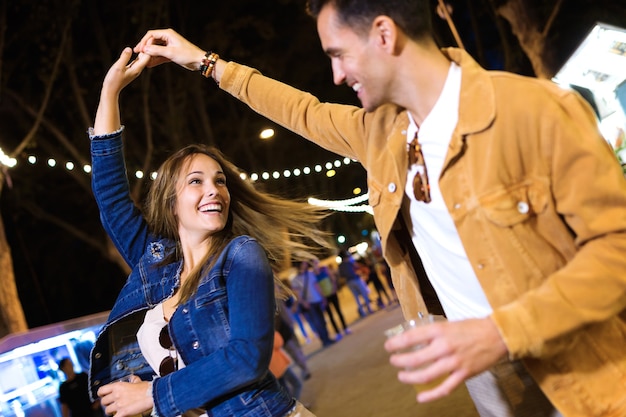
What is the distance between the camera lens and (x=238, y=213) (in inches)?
111

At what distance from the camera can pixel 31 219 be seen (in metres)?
23.4

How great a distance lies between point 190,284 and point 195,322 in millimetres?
236

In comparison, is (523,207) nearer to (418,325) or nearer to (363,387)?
(418,325)

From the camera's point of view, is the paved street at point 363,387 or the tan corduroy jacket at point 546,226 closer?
the tan corduroy jacket at point 546,226

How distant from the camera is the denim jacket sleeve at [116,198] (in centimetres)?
266

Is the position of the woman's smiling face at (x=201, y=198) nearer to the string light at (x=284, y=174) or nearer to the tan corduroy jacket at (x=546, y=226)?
the string light at (x=284, y=174)

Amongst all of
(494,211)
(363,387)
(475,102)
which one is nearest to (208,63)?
(475,102)

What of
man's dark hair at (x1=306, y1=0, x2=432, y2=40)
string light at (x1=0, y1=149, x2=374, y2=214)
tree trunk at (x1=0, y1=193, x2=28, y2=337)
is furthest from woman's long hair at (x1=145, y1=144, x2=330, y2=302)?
tree trunk at (x1=0, y1=193, x2=28, y2=337)

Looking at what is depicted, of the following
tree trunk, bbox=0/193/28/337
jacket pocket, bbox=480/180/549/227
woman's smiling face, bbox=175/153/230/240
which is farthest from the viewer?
tree trunk, bbox=0/193/28/337

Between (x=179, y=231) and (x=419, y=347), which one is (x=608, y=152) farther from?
Result: (x=179, y=231)

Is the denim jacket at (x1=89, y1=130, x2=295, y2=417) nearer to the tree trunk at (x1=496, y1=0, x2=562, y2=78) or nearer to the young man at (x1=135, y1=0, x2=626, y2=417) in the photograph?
the young man at (x1=135, y1=0, x2=626, y2=417)

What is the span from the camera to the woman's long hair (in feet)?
8.93

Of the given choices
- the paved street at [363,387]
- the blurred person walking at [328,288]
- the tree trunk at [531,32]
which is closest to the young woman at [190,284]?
the paved street at [363,387]

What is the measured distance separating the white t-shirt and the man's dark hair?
185 millimetres
